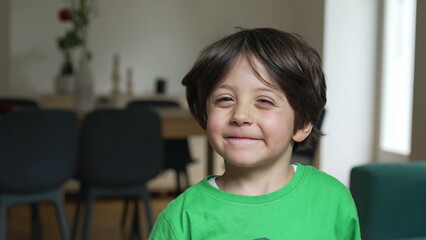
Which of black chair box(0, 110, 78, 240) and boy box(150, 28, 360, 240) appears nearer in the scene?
boy box(150, 28, 360, 240)

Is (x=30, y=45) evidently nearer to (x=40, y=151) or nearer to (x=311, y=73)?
(x=40, y=151)

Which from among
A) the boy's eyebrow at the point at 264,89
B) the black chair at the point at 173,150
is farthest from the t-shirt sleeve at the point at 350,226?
the black chair at the point at 173,150

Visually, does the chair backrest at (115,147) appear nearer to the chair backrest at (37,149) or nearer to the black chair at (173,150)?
the chair backrest at (37,149)

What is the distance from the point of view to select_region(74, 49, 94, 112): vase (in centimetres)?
379

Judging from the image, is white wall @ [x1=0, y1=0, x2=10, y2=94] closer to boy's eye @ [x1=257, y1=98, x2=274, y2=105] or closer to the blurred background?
the blurred background

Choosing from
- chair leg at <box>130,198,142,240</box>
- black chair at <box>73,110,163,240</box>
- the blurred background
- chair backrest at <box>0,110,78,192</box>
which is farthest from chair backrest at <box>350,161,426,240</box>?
the blurred background

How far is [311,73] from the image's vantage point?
111 cm

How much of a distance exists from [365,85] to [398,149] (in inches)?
21.6

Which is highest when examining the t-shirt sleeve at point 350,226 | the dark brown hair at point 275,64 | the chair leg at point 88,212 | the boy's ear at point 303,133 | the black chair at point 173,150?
the dark brown hair at point 275,64

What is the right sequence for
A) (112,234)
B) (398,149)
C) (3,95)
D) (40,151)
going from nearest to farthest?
(40,151) → (112,234) → (398,149) → (3,95)

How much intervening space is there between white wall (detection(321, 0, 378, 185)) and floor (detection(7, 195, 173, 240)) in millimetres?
1385

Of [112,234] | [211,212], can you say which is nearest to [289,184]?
[211,212]

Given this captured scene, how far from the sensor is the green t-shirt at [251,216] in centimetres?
102

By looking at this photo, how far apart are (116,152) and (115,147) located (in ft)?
0.08
